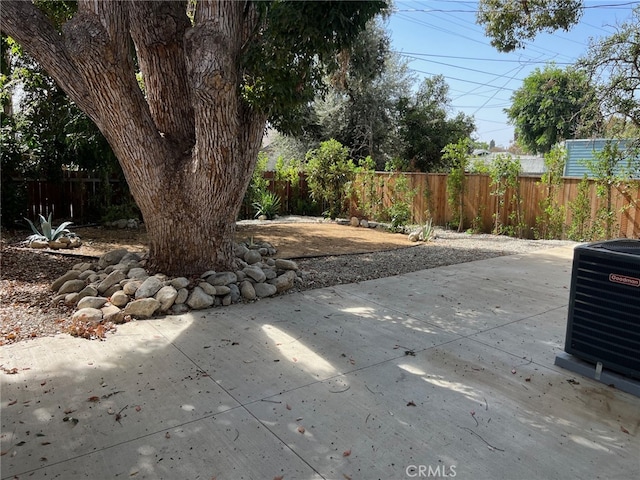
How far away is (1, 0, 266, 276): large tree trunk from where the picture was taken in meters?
4.53

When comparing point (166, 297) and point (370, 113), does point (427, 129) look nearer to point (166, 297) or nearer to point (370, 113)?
point (370, 113)

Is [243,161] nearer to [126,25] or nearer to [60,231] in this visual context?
[126,25]

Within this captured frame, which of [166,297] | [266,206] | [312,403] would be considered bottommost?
[312,403]

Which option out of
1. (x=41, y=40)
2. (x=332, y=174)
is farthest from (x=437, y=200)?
(x=41, y=40)

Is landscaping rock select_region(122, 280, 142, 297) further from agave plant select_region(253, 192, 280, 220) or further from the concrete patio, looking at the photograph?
agave plant select_region(253, 192, 280, 220)

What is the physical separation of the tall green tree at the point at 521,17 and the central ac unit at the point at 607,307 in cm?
659

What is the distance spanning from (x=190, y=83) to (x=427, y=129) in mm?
14718

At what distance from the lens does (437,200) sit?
1206 cm

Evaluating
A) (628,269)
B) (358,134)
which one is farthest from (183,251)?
(358,134)

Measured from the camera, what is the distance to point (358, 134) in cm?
1836

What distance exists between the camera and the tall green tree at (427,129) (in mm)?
17953

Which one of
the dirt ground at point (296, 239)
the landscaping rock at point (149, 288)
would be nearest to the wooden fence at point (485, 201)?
the dirt ground at point (296, 239)

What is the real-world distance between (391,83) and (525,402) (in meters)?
17.3

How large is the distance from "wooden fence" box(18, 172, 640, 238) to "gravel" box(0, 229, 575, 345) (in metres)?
0.91
